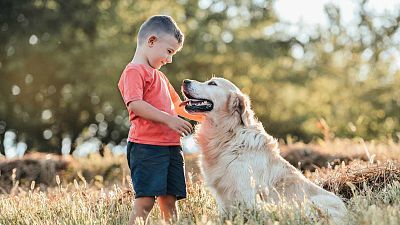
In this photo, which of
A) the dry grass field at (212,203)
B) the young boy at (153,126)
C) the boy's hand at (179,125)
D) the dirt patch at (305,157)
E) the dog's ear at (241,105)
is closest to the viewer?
the dry grass field at (212,203)

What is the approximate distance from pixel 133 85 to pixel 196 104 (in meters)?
0.78

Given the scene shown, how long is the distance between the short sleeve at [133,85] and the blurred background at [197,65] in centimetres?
1548

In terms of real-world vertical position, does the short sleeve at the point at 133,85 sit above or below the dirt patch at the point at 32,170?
below

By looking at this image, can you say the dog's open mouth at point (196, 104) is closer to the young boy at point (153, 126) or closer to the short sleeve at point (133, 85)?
the young boy at point (153, 126)

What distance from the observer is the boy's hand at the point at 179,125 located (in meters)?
5.57

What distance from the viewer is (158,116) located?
5641 mm

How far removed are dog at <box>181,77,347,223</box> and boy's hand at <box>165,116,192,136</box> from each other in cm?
58

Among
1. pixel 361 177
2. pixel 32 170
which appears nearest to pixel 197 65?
pixel 32 170

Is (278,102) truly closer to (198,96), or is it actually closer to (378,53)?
(378,53)

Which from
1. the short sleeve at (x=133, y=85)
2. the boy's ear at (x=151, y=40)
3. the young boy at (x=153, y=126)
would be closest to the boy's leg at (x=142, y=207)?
the young boy at (x=153, y=126)

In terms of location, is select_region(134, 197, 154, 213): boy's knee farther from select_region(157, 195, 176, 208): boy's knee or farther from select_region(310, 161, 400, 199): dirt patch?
select_region(310, 161, 400, 199): dirt patch

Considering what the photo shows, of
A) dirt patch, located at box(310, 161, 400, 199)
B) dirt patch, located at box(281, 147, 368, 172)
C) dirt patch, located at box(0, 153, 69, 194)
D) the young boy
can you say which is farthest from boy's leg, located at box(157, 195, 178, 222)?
dirt patch, located at box(0, 153, 69, 194)

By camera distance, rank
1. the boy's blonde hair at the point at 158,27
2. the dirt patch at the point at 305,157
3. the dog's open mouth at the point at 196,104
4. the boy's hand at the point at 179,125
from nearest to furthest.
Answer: the boy's hand at the point at 179,125 → the boy's blonde hair at the point at 158,27 → the dog's open mouth at the point at 196,104 → the dirt patch at the point at 305,157

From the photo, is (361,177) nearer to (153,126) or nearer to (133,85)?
(153,126)
